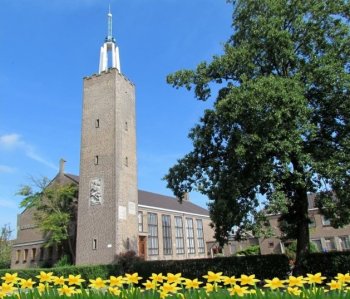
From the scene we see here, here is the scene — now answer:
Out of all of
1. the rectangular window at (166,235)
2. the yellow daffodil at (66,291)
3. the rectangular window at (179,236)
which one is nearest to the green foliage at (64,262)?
the rectangular window at (166,235)

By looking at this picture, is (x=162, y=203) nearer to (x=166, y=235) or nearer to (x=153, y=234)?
(x=166, y=235)

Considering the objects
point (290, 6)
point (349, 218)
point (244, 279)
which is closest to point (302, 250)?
point (349, 218)

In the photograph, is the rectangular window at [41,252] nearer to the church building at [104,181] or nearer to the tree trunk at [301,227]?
the church building at [104,181]

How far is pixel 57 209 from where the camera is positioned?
37.4 m

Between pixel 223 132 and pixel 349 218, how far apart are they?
6.47 m

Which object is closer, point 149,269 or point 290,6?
point 290,6

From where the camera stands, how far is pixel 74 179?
139 feet

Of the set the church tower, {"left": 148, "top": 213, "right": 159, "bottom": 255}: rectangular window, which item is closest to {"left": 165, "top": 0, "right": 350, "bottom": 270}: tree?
the church tower

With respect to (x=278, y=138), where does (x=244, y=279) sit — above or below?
below

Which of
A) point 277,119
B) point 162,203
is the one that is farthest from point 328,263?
point 162,203

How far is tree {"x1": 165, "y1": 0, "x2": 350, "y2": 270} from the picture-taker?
15258 mm

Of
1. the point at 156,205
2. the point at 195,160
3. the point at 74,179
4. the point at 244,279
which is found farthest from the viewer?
the point at 156,205

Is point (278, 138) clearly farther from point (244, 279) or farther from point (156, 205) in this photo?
point (156, 205)

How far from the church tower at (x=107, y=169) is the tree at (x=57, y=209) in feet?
11.2
